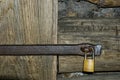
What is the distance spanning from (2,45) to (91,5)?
0.43 m

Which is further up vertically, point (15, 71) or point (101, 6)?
point (101, 6)

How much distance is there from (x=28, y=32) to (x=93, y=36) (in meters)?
0.29

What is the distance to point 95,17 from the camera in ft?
4.14

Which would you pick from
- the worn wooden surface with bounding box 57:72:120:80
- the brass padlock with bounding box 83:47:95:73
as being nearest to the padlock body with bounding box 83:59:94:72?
the brass padlock with bounding box 83:47:95:73

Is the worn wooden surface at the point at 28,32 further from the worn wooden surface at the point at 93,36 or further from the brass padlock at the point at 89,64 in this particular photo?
the brass padlock at the point at 89,64

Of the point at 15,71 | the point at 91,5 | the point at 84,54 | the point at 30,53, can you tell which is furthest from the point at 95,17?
the point at 15,71

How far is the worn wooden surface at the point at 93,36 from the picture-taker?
49.3 inches

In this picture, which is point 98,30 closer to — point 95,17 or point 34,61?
point 95,17

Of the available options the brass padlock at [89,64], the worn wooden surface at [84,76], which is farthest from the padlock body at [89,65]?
the worn wooden surface at [84,76]

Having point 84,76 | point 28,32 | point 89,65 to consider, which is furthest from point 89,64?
point 28,32

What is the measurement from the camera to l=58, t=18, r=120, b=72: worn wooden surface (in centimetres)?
125

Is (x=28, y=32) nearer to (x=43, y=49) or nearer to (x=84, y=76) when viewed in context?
(x=43, y=49)

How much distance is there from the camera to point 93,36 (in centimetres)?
126

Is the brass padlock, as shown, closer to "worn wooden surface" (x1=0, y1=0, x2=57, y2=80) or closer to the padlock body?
the padlock body
